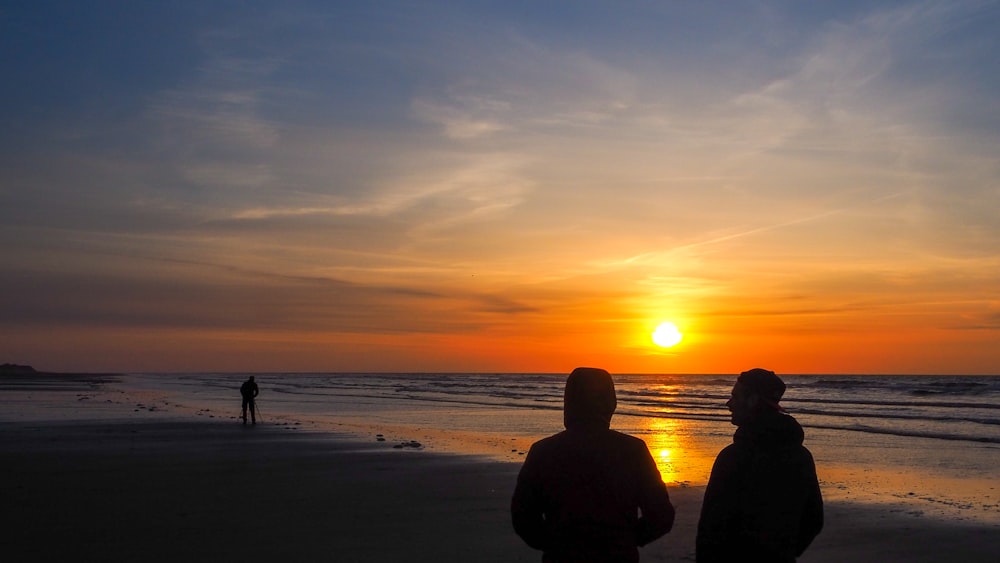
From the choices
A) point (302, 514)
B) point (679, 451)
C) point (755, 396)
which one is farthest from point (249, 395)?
point (755, 396)

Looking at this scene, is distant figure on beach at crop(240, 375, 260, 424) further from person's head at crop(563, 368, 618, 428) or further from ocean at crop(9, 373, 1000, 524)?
person's head at crop(563, 368, 618, 428)

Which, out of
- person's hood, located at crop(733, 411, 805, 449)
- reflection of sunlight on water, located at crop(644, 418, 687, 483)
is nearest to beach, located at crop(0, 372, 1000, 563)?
reflection of sunlight on water, located at crop(644, 418, 687, 483)

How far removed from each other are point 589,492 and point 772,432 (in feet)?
3.17

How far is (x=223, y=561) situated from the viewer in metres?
8.27

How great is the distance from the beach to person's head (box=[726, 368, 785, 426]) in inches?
187

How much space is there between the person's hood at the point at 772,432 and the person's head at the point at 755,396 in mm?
42

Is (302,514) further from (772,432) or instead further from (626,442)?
(772,432)

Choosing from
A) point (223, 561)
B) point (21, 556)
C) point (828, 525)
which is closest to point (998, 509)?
point (828, 525)

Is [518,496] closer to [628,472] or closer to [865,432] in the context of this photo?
[628,472]

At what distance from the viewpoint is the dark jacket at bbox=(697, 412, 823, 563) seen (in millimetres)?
3961

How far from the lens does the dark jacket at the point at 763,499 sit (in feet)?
13.0

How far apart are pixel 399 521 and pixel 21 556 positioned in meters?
3.92

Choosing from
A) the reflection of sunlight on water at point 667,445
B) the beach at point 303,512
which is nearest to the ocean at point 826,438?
the reflection of sunlight on water at point 667,445

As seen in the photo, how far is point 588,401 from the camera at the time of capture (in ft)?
12.5
